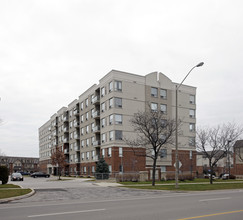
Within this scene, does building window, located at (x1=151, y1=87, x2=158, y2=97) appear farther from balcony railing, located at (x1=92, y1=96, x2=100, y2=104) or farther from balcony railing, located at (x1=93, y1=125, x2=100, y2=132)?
balcony railing, located at (x1=93, y1=125, x2=100, y2=132)

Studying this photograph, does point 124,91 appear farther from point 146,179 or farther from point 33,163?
point 33,163

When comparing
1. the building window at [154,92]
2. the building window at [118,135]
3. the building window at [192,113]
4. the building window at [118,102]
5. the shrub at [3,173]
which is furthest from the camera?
the building window at [192,113]

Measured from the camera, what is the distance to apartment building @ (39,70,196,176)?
5144cm

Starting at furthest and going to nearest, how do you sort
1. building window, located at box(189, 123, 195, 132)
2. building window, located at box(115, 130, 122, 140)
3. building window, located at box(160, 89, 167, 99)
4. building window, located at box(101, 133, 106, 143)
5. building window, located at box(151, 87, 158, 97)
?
building window, located at box(189, 123, 195, 132) < building window, located at box(160, 89, 167, 99) < building window, located at box(151, 87, 158, 97) < building window, located at box(101, 133, 106, 143) < building window, located at box(115, 130, 122, 140)

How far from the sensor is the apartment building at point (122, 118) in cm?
5144

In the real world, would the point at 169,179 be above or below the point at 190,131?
below

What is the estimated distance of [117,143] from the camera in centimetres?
5103

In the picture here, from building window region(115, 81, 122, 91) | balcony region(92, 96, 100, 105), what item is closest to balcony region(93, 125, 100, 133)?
balcony region(92, 96, 100, 105)

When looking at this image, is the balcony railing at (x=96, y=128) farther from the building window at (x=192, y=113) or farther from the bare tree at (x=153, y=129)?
the bare tree at (x=153, y=129)

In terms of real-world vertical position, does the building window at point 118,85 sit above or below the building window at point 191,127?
above

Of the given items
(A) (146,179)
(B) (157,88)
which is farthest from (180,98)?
(A) (146,179)

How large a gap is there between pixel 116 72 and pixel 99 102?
827cm

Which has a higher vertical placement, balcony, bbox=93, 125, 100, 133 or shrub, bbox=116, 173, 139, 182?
balcony, bbox=93, 125, 100, 133

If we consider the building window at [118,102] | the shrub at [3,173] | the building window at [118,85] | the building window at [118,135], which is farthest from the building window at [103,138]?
the shrub at [3,173]
